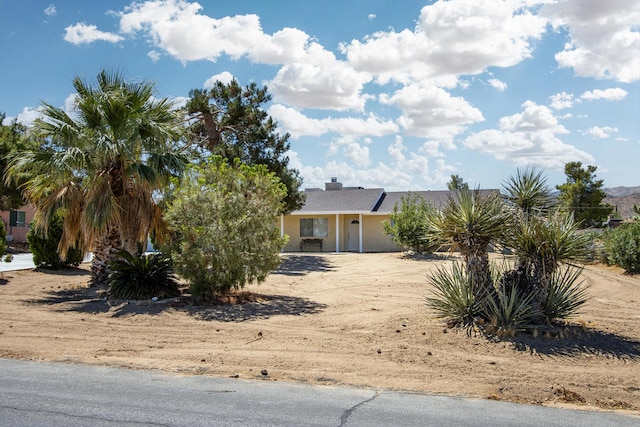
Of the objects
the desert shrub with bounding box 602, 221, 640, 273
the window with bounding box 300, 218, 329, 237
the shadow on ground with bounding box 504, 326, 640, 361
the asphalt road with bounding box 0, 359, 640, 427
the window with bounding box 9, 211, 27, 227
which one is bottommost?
the asphalt road with bounding box 0, 359, 640, 427

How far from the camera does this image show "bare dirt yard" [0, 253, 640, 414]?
6.50m

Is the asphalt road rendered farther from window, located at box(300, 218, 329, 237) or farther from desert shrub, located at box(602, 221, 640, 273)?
window, located at box(300, 218, 329, 237)

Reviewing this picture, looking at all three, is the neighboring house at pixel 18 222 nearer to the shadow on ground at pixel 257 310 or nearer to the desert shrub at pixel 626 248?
the shadow on ground at pixel 257 310

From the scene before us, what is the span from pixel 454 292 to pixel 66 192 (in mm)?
9781

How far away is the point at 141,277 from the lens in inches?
488

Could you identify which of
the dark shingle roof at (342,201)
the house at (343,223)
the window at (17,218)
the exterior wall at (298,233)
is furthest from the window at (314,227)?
the window at (17,218)

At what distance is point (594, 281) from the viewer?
1703 centimetres

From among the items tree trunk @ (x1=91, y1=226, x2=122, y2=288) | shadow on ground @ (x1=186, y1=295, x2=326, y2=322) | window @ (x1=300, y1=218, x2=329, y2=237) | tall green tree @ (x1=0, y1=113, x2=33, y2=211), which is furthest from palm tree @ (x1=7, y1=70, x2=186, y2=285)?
window @ (x1=300, y1=218, x2=329, y2=237)

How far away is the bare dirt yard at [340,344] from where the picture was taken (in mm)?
6500

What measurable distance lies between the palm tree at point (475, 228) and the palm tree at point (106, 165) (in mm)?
7218

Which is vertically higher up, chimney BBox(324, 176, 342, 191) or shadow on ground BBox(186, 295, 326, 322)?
chimney BBox(324, 176, 342, 191)

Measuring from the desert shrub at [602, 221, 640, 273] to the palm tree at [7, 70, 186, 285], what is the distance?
16.0 meters

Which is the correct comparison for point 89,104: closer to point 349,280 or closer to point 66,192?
point 66,192

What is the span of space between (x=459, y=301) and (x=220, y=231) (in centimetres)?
523
